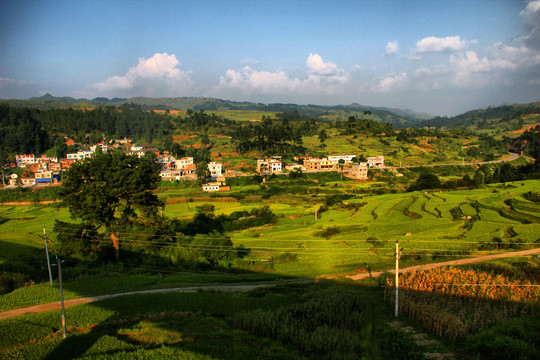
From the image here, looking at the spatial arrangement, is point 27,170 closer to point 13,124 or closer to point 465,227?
point 13,124

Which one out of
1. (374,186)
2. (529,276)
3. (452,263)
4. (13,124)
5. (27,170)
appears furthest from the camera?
(13,124)

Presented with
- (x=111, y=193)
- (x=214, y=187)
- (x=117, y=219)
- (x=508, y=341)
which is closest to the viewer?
(x=508, y=341)

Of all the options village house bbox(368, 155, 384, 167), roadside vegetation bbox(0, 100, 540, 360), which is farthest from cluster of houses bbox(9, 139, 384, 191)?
Result: roadside vegetation bbox(0, 100, 540, 360)

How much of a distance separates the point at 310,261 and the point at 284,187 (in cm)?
2631

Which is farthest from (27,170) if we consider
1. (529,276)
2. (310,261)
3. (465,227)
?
(529,276)

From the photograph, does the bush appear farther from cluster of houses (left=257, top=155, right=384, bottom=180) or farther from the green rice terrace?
cluster of houses (left=257, top=155, right=384, bottom=180)

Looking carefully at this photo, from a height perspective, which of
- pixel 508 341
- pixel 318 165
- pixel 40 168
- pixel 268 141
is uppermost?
pixel 268 141

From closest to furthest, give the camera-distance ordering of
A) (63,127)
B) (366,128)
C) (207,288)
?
1. (207,288)
2. (63,127)
3. (366,128)

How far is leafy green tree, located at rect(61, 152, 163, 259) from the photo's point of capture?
721 inches

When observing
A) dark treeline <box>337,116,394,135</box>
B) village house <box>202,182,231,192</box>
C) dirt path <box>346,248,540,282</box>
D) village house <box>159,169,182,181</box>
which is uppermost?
dark treeline <box>337,116,394,135</box>

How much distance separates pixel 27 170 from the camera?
185 feet

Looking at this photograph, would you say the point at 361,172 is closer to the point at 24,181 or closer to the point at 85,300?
the point at 85,300

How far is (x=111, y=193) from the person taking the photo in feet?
61.7

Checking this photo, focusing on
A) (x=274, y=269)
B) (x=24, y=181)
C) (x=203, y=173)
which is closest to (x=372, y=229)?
(x=274, y=269)
